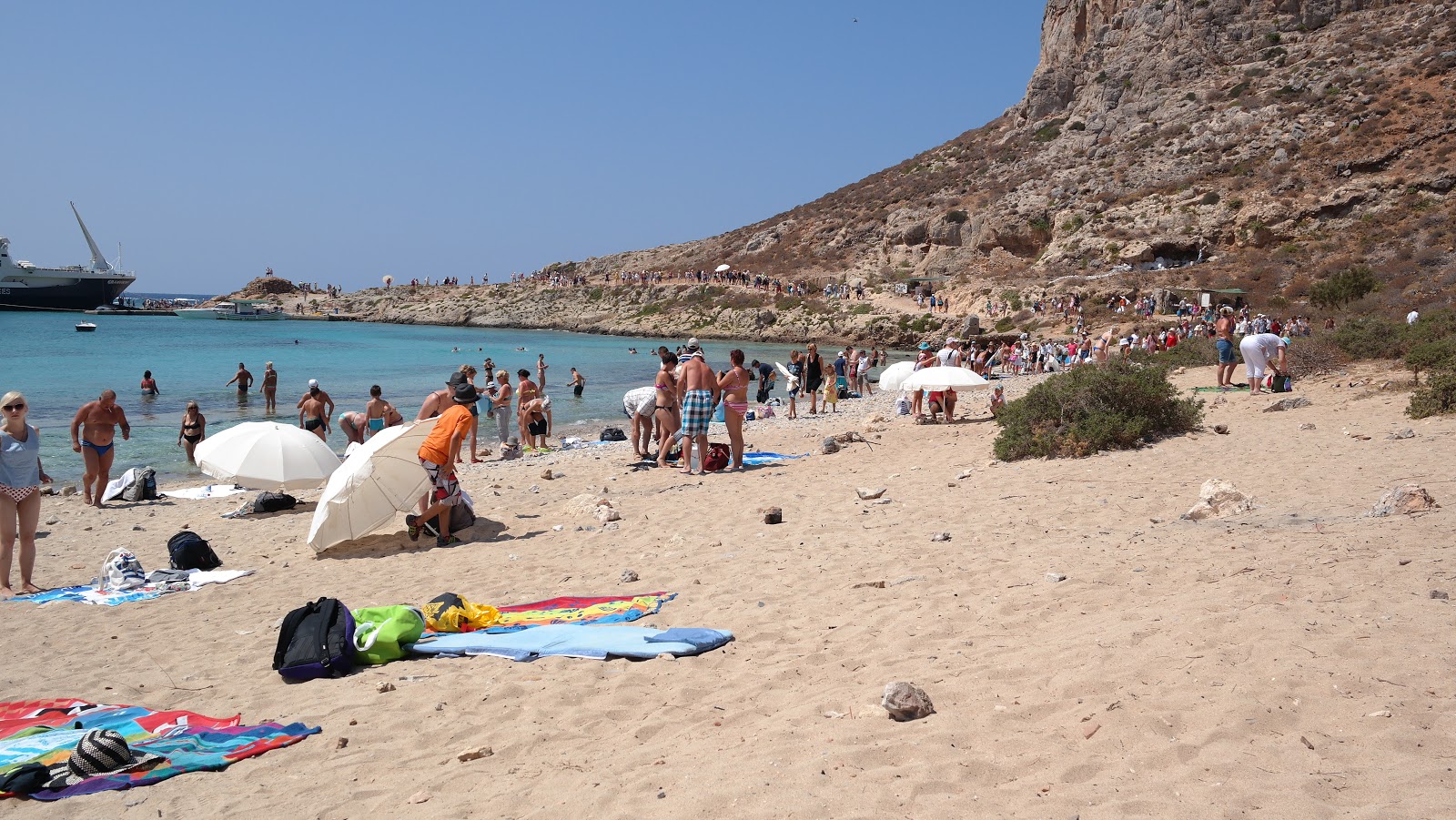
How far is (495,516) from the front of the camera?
355 inches

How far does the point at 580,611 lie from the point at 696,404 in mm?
4999

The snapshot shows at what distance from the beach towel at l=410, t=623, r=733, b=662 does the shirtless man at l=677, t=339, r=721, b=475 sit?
5.35 metres

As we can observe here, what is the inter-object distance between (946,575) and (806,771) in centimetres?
266

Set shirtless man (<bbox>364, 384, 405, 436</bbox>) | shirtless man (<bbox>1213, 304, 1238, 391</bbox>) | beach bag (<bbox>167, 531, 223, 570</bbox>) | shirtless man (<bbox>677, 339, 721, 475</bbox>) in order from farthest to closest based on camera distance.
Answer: shirtless man (<bbox>1213, 304, 1238, 391</bbox>), shirtless man (<bbox>364, 384, 405, 436</bbox>), shirtless man (<bbox>677, 339, 721, 475</bbox>), beach bag (<bbox>167, 531, 223, 570</bbox>)

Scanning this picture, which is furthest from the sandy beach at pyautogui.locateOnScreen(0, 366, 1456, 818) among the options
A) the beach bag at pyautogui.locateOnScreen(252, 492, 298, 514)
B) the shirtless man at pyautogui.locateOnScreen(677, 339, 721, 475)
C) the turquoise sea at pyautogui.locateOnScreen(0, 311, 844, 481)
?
the turquoise sea at pyautogui.locateOnScreen(0, 311, 844, 481)

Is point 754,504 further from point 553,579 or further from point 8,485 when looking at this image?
point 8,485

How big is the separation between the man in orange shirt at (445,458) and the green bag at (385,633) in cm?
254

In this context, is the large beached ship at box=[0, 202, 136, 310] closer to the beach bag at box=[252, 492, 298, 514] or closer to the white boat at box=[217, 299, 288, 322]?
the white boat at box=[217, 299, 288, 322]

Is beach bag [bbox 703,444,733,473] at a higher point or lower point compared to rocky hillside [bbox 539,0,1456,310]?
lower

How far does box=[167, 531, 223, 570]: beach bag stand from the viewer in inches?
295

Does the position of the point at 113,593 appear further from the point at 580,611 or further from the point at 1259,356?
the point at 1259,356

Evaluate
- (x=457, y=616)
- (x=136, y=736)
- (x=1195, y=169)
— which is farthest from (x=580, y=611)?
(x=1195, y=169)

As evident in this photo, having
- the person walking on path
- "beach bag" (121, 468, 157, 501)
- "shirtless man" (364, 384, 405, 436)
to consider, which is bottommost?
"beach bag" (121, 468, 157, 501)

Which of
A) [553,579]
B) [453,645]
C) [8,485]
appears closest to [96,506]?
[8,485]
